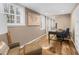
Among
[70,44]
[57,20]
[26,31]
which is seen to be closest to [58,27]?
[57,20]

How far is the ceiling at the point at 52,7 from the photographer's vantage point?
1775mm

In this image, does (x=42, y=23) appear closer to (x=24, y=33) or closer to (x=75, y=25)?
(x=24, y=33)

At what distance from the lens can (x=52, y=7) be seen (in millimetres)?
1803

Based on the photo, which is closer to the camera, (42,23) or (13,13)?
(13,13)

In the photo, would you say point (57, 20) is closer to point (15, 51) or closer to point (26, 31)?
point (26, 31)

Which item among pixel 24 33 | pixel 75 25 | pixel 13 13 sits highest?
pixel 13 13

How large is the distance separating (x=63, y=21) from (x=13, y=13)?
755mm

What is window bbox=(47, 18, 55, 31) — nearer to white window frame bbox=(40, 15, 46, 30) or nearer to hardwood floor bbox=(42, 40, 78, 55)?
white window frame bbox=(40, 15, 46, 30)

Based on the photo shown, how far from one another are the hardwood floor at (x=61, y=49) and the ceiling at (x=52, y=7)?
17.5 inches

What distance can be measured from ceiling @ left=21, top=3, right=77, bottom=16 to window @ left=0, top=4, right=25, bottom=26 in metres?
0.12

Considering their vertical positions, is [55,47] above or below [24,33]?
below

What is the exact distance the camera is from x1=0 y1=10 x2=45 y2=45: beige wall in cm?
181

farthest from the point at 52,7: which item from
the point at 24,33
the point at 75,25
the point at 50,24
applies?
the point at 24,33

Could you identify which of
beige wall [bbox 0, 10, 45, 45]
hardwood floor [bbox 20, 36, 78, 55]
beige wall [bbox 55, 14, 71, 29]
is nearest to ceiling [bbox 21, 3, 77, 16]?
beige wall [bbox 55, 14, 71, 29]
